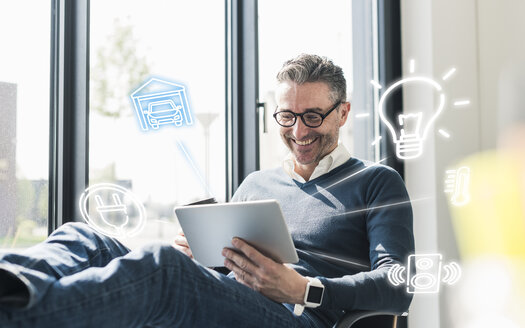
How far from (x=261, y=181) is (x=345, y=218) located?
36 cm

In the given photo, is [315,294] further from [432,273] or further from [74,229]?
[432,273]

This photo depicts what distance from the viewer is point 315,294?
1.22 m

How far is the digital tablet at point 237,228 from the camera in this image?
114 cm

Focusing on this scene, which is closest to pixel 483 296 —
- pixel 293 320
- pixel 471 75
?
pixel 471 75

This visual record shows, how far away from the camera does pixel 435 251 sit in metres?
2.21

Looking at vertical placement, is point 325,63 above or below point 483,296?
above

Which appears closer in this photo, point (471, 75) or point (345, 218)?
point (345, 218)

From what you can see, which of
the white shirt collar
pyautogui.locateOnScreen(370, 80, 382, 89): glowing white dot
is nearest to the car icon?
the white shirt collar

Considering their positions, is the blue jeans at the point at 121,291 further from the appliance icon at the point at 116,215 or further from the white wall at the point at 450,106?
the white wall at the point at 450,106

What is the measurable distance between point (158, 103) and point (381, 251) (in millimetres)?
963

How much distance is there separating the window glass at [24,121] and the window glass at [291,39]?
0.84 meters

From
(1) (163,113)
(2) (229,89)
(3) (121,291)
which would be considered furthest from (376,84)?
(3) (121,291)

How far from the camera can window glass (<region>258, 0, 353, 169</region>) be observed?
2.11m

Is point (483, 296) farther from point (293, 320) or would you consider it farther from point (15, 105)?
point (15, 105)
